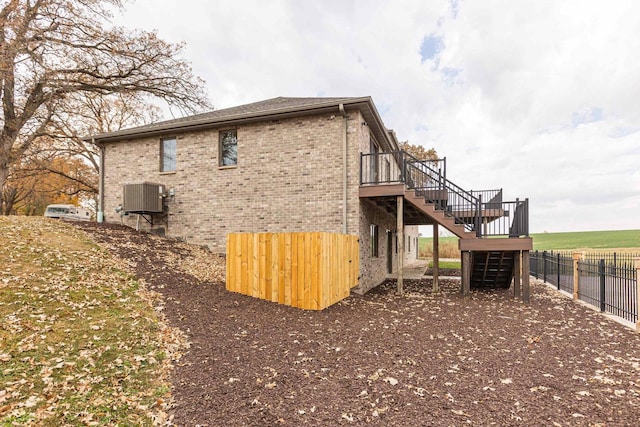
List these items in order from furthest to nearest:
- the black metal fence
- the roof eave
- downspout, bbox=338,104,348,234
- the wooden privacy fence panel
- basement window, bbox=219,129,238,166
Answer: basement window, bbox=219,129,238,166 → downspout, bbox=338,104,348,234 → the roof eave → the wooden privacy fence panel → the black metal fence

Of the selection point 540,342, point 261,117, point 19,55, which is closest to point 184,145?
point 261,117

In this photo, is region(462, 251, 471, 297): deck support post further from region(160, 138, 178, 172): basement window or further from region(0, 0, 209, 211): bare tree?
region(0, 0, 209, 211): bare tree

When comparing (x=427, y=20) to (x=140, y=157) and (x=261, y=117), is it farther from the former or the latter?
(x=140, y=157)

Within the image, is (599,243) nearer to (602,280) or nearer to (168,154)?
(602,280)

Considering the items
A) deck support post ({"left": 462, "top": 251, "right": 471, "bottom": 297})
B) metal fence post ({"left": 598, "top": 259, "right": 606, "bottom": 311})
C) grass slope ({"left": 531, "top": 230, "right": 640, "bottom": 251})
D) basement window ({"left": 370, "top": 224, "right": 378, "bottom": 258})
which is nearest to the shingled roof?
basement window ({"left": 370, "top": 224, "right": 378, "bottom": 258})

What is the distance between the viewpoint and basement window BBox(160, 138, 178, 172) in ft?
40.9

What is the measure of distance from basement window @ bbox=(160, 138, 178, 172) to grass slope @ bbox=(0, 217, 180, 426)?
16.7 ft

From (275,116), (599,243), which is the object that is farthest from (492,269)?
(599,243)

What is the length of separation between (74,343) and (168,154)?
30.3ft

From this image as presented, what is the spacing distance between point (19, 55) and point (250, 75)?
9.33 meters

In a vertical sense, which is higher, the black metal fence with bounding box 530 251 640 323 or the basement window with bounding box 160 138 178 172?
the basement window with bounding box 160 138 178 172

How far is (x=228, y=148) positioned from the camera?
11688 millimetres

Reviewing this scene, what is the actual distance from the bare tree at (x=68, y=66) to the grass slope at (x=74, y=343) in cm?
1035

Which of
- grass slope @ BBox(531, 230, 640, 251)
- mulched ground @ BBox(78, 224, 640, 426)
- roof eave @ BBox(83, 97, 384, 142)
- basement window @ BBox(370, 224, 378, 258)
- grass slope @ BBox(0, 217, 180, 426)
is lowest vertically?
grass slope @ BBox(531, 230, 640, 251)
